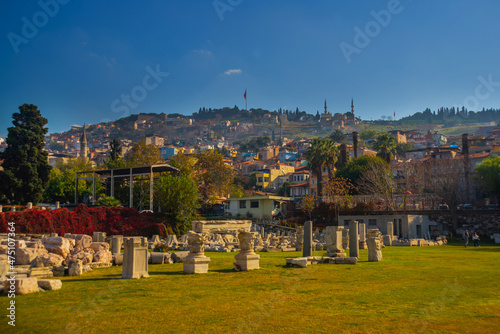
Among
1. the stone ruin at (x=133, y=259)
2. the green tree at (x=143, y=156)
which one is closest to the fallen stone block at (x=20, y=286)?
the stone ruin at (x=133, y=259)

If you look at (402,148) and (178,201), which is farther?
(402,148)

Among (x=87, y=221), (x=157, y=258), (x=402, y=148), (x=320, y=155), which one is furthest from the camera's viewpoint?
(x=402, y=148)

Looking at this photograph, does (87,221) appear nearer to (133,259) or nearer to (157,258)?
(157,258)

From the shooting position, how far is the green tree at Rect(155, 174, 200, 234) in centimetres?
3903

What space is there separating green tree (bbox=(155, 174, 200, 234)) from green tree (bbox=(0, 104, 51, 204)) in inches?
428

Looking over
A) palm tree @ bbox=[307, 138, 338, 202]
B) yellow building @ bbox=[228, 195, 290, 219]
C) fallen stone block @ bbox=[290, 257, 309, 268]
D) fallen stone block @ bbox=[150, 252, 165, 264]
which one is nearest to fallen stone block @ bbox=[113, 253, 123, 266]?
fallen stone block @ bbox=[150, 252, 165, 264]

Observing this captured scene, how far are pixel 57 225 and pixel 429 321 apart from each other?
92.7ft

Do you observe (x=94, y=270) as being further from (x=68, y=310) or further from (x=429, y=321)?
(x=429, y=321)

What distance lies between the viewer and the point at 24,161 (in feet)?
124

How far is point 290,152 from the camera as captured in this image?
136m

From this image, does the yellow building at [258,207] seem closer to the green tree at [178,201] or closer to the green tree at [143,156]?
the green tree at [178,201]

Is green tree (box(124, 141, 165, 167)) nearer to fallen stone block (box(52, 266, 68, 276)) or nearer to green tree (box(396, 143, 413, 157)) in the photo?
fallen stone block (box(52, 266, 68, 276))

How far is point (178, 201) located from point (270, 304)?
31505mm

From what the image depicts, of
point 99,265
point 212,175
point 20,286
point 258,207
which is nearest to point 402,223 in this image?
point 258,207
